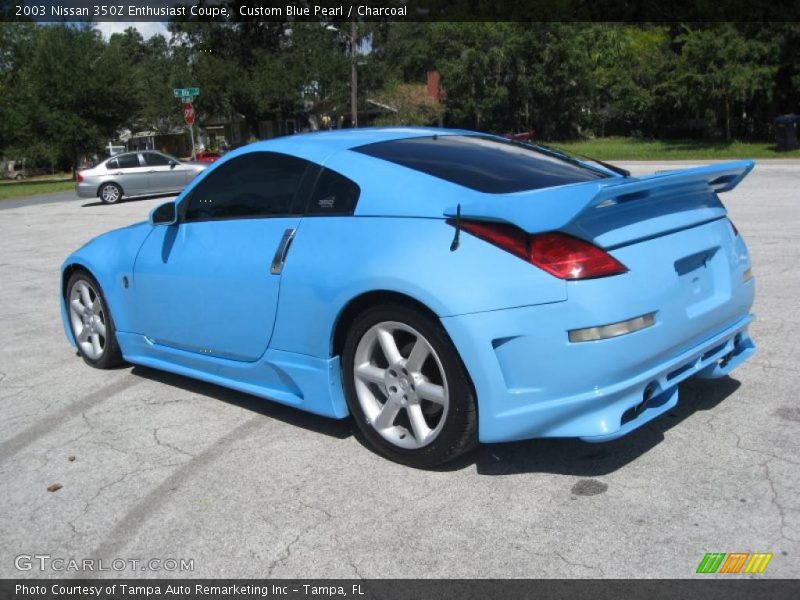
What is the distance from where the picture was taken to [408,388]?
3.62 metres

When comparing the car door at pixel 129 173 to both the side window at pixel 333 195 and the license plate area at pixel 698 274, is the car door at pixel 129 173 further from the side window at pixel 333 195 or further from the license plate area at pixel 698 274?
the license plate area at pixel 698 274

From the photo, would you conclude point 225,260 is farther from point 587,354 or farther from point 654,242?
point 654,242

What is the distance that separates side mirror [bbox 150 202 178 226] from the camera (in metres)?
4.75

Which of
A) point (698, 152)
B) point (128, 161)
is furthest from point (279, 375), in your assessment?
point (698, 152)

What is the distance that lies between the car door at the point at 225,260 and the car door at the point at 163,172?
19972 millimetres

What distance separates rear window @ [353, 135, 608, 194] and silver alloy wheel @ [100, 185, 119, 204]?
21.0 m

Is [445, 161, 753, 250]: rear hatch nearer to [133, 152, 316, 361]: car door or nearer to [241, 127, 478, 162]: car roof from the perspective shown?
Result: [241, 127, 478, 162]: car roof

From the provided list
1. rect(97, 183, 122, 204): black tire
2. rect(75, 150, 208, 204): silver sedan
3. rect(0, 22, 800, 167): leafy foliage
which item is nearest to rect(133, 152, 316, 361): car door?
rect(75, 150, 208, 204): silver sedan

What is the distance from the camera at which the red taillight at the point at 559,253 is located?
3188 millimetres

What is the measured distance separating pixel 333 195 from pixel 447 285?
0.95 metres

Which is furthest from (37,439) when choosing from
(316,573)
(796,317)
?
(796,317)

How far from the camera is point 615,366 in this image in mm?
3188
